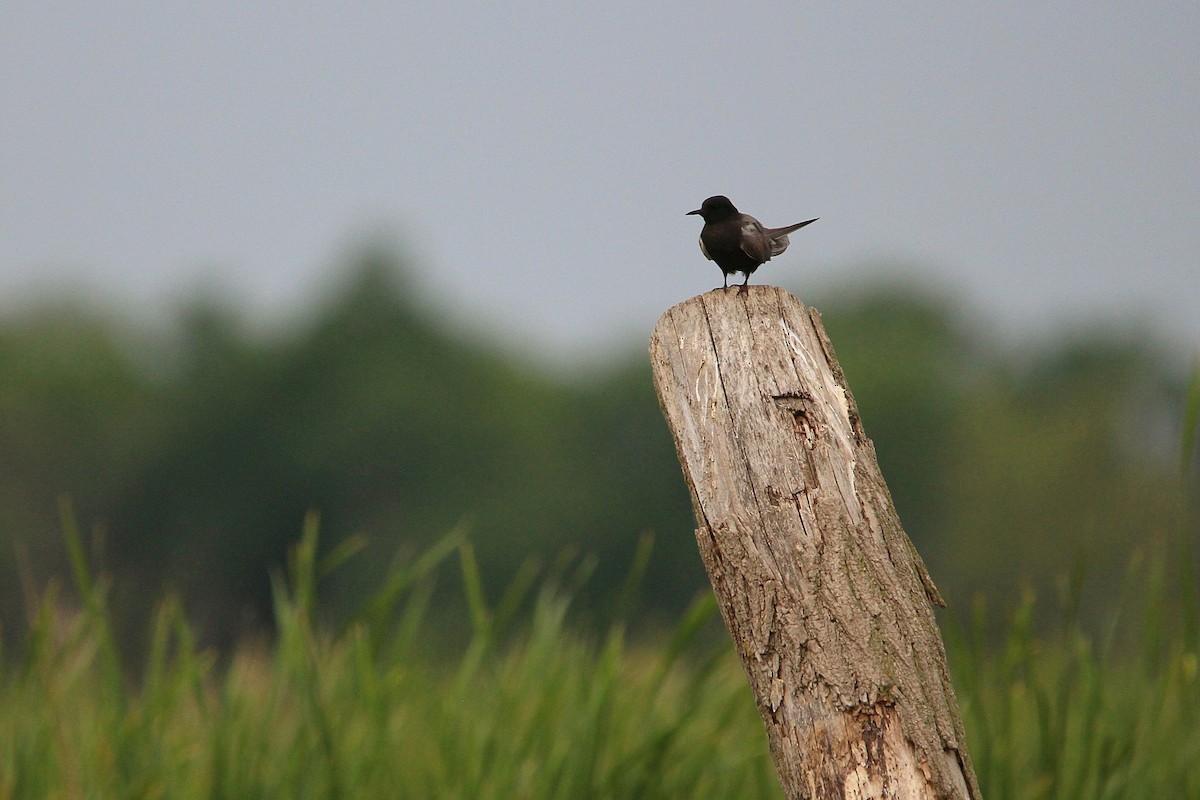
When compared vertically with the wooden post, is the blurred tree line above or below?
below

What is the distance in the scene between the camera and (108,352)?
43750 mm

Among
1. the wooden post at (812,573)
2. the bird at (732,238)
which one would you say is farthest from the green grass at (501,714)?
the bird at (732,238)

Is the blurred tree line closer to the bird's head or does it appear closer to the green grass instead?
the green grass

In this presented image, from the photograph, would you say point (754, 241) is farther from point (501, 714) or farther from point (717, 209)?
point (501, 714)

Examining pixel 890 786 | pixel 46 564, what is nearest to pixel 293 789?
pixel 890 786

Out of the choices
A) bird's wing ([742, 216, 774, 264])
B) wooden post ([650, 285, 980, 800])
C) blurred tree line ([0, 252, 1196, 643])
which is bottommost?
blurred tree line ([0, 252, 1196, 643])

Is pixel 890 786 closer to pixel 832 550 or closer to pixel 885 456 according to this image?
pixel 832 550

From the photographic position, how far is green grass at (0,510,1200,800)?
3.30 metres

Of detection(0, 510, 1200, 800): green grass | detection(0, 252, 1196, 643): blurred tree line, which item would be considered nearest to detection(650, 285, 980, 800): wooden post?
detection(0, 510, 1200, 800): green grass

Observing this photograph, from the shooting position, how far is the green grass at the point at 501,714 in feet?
10.8

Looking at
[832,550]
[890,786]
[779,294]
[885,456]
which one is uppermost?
[779,294]

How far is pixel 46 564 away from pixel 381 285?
19.6 meters

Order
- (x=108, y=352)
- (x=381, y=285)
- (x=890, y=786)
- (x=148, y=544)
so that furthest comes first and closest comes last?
(x=381, y=285) < (x=108, y=352) < (x=148, y=544) < (x=890, y=786)

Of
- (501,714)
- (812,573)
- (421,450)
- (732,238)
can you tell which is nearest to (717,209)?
(732,238)
